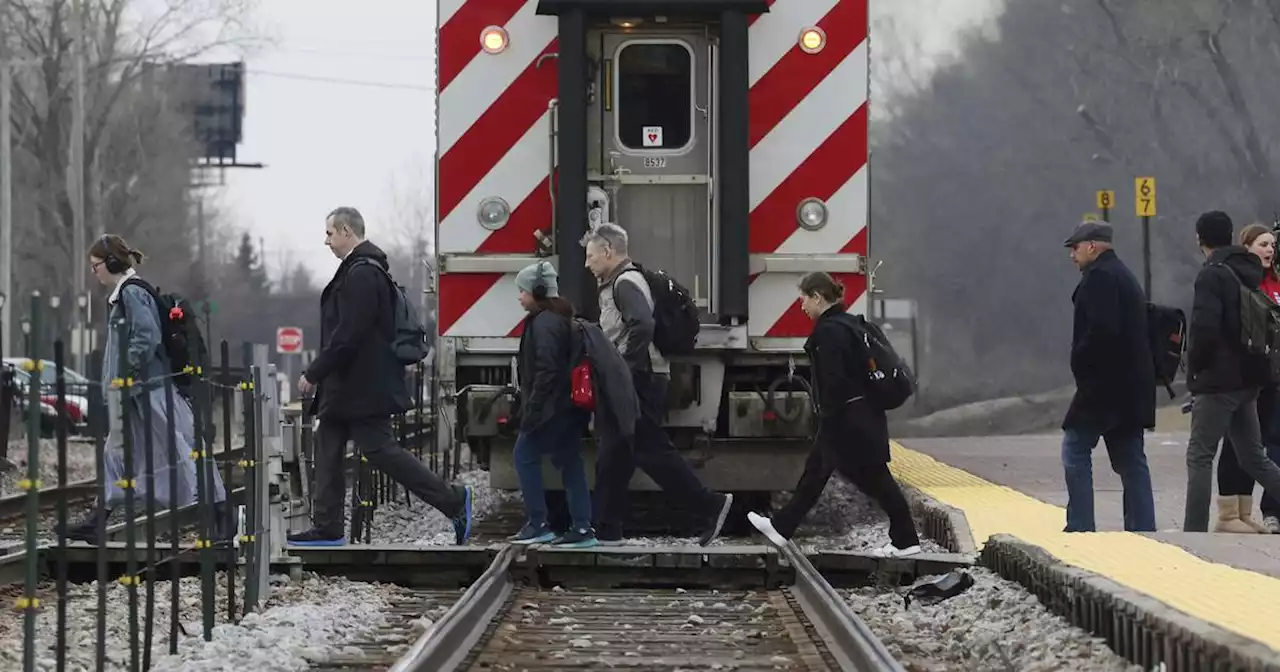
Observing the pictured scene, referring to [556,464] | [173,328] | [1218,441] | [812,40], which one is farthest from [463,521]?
[1218,441]

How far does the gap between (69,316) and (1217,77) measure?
3108 centimetres

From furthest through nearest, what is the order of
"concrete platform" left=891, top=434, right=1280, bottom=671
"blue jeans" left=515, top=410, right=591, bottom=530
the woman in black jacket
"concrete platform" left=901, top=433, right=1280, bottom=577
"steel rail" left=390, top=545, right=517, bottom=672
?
"blue jeans" left=515, top=410, right=591, bottom=530
the woman in black jacket
"concrete platform" left=901, top=433, right=1280, bottom=577
"steel rail" left=390, top=545, right=517, bottom=672
"concrete platform" left=891, top=434, right=1280, bottom=671

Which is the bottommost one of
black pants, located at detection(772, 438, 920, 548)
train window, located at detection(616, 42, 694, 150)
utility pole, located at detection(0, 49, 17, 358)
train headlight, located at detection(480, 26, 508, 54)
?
black pants, located at detection(772, 438, 920, 548)

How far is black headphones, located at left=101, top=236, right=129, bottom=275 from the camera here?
33.5ft

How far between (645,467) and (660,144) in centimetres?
201

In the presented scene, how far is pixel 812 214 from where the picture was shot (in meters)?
11.7

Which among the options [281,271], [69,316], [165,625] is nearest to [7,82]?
[69,316]

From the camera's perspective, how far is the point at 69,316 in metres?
54.9

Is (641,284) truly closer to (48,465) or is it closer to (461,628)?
(461,628)

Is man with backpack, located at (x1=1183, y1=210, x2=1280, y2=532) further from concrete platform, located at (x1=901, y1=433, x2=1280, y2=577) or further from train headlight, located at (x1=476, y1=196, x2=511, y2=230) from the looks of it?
train headlight, located at (x1=476, y1=196, x2=511, y2=230)

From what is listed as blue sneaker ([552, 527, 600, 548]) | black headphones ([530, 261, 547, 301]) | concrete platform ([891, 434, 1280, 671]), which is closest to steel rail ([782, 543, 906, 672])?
concrete platform ([891, 434, 1280, 671])

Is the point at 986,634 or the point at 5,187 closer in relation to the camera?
the point at 986,634

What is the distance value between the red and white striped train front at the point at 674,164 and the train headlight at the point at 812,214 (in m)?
0.01

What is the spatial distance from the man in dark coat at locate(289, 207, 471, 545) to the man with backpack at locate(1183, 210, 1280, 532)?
413 centimetres
